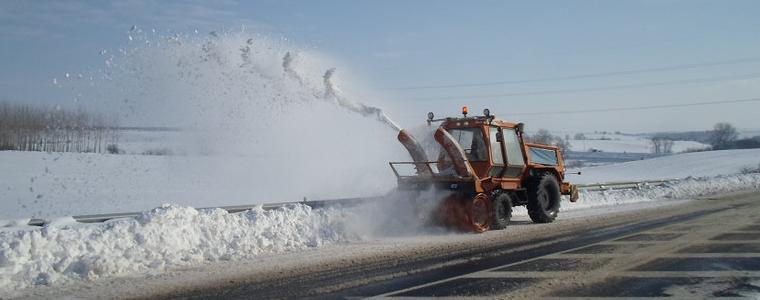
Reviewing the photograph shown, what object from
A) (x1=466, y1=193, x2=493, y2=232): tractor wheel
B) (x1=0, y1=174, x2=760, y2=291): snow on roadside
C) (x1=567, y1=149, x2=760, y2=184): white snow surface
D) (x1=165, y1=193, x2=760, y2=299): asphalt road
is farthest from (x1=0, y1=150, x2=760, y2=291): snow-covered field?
(x1=567, y1=149, x2=760, y2=184): white snow surface

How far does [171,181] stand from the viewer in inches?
1576

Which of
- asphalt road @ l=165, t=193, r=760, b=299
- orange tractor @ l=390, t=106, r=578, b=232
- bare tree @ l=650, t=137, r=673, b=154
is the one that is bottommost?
asphalt road @ l=165, t=193, r=760, b=299

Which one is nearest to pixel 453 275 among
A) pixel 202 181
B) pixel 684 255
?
pixel 684 255

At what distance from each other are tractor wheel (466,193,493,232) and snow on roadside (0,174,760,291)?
1047 millimetres

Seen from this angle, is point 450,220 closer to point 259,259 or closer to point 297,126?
point 259,259

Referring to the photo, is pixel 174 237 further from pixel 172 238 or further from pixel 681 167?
pixel 681 167

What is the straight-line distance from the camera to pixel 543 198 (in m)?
14.4

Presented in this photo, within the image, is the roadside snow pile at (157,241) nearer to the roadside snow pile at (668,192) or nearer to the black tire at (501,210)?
the black tire at (501,210)

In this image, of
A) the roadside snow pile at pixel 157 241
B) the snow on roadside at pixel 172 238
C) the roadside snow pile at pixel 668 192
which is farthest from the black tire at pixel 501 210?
the roadside snow pile at pixel 668 192

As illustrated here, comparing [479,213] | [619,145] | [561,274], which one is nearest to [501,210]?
[479,213]

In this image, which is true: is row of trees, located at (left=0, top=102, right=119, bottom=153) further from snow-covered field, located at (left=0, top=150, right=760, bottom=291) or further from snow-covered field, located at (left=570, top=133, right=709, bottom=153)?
snow-covered field, located at (left=570, top=133, right=709, bottom=153)

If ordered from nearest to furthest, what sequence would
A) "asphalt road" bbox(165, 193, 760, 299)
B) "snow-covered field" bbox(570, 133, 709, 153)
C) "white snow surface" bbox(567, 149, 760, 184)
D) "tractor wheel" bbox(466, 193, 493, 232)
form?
"asphalt road" bbox(165, 193, 760, 299)
"tractor wheel" bbox(466, 193, 493, 232)
"white snow surface" bbox(567, 149, 760, 184)
"snow-covered field" bbox(570, 133, 709, 153)

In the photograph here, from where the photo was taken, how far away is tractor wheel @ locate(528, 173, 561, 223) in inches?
555

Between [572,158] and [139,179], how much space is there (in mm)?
61761
